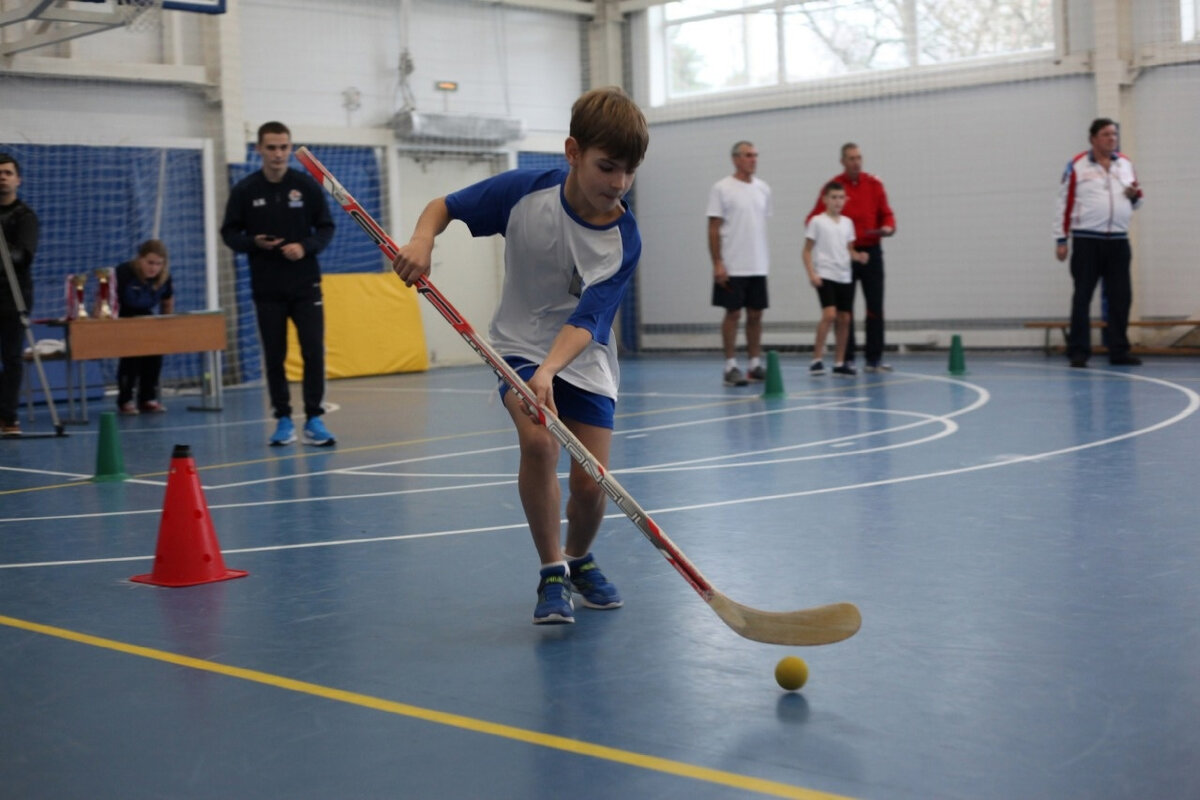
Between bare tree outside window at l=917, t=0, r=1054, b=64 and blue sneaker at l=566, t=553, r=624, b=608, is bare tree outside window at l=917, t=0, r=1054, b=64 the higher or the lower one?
the higher one

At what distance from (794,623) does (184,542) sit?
1878 millimetres

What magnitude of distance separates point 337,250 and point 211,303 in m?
1.61

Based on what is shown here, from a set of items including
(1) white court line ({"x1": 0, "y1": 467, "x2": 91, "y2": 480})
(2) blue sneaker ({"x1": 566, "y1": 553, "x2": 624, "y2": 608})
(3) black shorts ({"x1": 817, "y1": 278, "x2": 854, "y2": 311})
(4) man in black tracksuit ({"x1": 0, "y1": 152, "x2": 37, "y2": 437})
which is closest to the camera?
(2) blue sneaker ({"x1": 566, "y1": 553, "x2": 624, "y2": 608})

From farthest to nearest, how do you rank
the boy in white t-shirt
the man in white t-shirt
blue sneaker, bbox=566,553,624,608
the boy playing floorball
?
1. the boy in white t-shirt
2. the man in white t-shirt
3. blue sneaker, bbox=566,553,624,608
4. the boy playing floorball

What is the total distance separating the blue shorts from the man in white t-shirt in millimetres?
6550

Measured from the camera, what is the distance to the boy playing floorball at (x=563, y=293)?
3.16 metres

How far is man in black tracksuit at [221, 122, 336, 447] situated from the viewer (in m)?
7.04

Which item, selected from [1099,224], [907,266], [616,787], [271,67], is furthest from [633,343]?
[616,787]

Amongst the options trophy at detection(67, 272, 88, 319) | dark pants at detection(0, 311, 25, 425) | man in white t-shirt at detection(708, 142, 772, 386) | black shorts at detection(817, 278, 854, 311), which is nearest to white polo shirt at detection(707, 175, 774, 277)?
man in white t-shirt at detection(708, 142, 772, 386)

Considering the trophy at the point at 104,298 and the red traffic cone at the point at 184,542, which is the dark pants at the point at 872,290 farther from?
the red traffic cone at the point at 184,542

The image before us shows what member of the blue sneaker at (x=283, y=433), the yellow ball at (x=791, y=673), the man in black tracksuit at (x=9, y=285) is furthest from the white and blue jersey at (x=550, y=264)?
the man in black tracksuit at (x=9, y=285)

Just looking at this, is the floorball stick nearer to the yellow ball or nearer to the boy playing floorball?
the boy playing floorball

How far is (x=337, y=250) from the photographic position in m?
13.3

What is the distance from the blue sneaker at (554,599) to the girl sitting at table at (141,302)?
7.25 m
